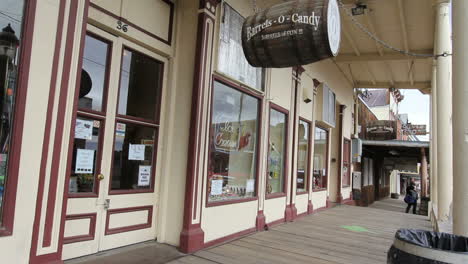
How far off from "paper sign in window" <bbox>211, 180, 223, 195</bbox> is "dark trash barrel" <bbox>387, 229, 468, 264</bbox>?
9.43 ft

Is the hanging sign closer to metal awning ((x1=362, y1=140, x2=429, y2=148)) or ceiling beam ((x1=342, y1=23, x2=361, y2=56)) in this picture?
metal awning ((x1=362, y1=140, x2=429, y2=148))

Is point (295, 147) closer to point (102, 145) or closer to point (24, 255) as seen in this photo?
point (102, 145)

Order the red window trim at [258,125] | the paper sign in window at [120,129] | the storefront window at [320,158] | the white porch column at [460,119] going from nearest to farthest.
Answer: the white porch column at [460,119] < the paper sign in window at [120,129] < the red window trim at [258,125] < the storefront window at [320,158]

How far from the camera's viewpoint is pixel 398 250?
209 cm

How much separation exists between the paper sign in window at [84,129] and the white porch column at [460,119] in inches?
141

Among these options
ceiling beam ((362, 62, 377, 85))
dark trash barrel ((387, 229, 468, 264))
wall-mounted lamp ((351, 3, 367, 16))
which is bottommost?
dark trash barrel ((387, 229, 468, 264))

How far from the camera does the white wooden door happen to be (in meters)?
3.54

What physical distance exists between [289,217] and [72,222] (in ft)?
15.4

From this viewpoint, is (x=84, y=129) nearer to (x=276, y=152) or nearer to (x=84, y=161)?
(x=84, y=161)

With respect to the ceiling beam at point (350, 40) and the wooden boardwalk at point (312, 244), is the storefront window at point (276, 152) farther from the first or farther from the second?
the ceiling beam at point (350, 40)

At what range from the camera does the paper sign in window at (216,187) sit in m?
4.82

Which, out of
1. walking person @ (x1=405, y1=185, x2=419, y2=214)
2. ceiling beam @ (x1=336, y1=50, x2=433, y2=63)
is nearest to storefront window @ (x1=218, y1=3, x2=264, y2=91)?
ceiling beam @ (x1=336, y1=50, x2=433, y2=63)

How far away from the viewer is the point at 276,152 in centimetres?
678

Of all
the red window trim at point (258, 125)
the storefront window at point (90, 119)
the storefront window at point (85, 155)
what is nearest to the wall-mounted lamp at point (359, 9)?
the red window trim at point (258, 125)
